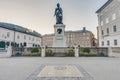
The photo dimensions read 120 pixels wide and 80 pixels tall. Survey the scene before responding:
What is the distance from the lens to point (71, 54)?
23.0 metres

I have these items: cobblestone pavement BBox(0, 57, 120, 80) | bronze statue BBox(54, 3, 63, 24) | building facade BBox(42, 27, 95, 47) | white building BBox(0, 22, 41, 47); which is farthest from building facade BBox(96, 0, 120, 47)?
building facade BBox(42, 27, 95, 47)

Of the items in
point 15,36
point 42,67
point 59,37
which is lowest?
point 42,67

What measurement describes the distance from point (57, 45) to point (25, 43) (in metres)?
34.4

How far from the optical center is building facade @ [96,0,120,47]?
116ft

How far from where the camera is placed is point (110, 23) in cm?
3975

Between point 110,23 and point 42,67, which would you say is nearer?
point 42,67

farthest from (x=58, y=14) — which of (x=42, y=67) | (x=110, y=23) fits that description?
(x=42, y=67)

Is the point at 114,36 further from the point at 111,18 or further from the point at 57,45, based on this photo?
the point at 57,45

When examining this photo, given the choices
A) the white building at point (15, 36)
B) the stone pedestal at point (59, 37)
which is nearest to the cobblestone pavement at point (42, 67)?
the stone pedestal at point (59, 37)

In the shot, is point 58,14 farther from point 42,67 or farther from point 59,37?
point 42,67

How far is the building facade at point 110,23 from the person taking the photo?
116 feet

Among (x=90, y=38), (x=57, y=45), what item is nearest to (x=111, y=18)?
(x=57, y=45)

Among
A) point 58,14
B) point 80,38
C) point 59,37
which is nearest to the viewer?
point 59,37

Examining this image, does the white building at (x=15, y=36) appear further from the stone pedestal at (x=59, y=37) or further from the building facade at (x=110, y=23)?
the building facade at (x=110, y=23)
